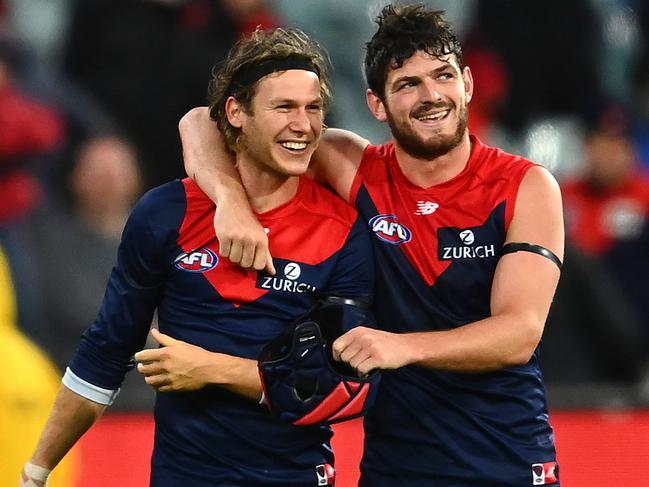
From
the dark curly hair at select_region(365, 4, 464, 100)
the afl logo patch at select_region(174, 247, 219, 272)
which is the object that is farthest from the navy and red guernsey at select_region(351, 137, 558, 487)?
the afl logo patch at select_region(174, 247, 219, 272)

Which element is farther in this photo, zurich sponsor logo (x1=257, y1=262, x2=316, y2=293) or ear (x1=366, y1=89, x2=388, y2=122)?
ear (x1=366, y1=89, x2=388, y2=122)

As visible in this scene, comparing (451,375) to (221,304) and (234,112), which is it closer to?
(221,304)

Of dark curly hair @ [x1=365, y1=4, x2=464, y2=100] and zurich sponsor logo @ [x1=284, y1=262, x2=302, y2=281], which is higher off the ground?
dark curly hair @ [x1=365, y1=4, x2=464, y2=100]

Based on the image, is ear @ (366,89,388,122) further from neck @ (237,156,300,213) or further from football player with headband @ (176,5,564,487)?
neck @ (237,156,300,213)

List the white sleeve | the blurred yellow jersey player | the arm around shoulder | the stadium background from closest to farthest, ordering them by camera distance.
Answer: the white sleeve
the arm around shoulder
the blurred yellow jersey player
the stadium background

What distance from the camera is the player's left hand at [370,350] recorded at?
3.19 meters

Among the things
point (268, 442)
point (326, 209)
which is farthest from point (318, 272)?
point (268, 442)

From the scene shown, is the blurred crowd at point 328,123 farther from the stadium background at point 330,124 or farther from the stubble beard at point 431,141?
the stubble beard at point 431,141

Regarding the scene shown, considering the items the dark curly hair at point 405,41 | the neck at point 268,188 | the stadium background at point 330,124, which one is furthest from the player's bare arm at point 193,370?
the stadium background at point 330,124

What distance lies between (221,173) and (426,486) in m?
0.99

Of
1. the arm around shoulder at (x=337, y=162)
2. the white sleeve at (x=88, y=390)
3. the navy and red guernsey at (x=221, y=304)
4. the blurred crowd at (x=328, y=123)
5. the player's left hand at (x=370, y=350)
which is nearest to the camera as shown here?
the player's left hand at (x=370, y=350)

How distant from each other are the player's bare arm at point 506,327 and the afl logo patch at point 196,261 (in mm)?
446

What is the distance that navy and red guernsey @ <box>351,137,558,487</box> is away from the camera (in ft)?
11.8

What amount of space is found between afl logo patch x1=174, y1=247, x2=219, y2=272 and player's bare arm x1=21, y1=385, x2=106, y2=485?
0.49 metres
